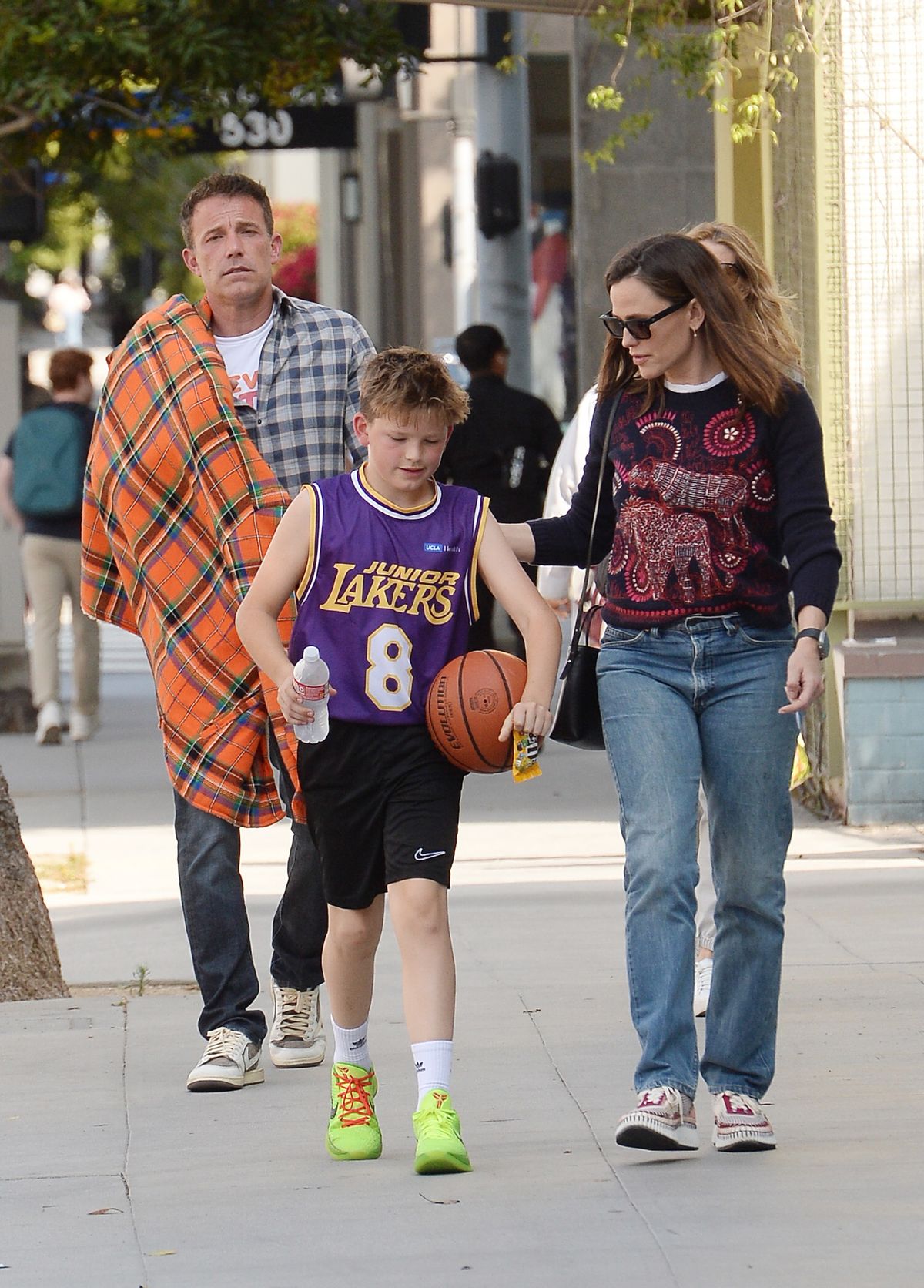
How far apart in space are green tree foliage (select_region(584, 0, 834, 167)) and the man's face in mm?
3579

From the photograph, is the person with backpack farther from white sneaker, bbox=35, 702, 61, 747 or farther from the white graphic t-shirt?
the white graphic t-shirt

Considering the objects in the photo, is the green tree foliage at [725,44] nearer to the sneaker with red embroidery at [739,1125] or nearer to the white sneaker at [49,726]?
the white sneaker at [49,726]

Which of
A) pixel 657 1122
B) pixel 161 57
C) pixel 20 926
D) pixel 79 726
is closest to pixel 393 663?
pixel 657 1122

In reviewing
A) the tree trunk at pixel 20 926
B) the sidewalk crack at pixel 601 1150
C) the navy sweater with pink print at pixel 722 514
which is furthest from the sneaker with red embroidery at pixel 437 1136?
the tree trunk at pixel 20 926

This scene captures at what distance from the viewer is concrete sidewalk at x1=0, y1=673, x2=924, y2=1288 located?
3830mm

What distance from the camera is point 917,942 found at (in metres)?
6.49

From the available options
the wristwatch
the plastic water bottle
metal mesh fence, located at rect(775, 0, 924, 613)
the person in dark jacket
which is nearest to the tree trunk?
the plastic water bottle

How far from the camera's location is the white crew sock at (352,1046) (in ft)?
14.4

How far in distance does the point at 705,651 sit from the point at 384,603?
62cm

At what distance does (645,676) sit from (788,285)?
5009 millimetres

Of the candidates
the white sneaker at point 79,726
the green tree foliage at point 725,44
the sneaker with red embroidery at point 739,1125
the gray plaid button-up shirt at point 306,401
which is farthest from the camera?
the white sneaker at point 79,726

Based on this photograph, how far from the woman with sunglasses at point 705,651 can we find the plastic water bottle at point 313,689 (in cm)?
58

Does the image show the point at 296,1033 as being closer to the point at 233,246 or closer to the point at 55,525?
Answer: the point at 233,246

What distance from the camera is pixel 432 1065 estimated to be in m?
4.20
